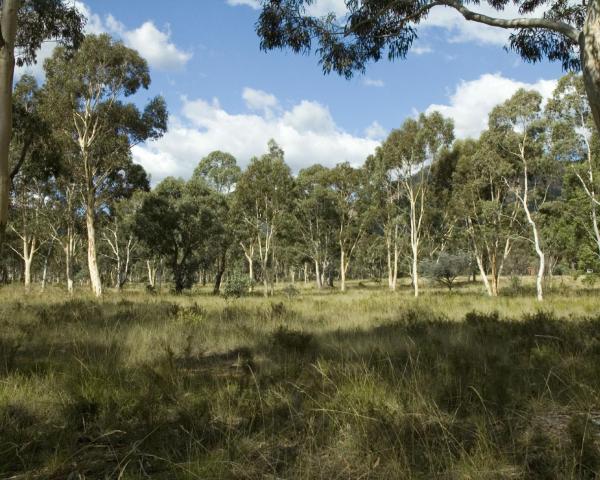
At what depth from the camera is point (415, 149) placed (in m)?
29.8

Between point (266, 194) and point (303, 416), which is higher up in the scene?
point (266, 194)

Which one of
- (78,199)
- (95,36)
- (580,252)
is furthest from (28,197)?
(580,252)

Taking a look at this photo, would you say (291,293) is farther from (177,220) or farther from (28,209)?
(28,209)

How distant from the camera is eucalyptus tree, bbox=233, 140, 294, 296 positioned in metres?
33.2

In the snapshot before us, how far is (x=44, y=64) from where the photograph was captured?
20344mm

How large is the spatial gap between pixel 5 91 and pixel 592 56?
5864 millimetres

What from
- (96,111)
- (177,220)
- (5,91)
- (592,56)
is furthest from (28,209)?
(592,56)

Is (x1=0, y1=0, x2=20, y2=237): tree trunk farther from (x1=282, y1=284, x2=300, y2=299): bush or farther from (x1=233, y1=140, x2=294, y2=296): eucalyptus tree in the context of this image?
(x1=233, y1=140, x2=294, y2=296): eucalyptus tree

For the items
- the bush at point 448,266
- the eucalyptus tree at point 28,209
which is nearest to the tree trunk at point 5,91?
the eucalyptus tree at point 28,209

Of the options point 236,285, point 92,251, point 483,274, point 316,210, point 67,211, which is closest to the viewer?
point 92,251

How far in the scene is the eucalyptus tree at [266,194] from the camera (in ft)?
109

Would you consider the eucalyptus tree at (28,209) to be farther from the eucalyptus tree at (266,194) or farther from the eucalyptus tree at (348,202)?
the eucalyptus tree at (348,202)

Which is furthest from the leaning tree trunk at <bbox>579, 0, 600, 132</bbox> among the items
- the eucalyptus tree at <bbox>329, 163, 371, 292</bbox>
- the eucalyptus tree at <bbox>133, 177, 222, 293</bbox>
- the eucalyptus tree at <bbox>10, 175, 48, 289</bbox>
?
the eucalyptus tree at <bbox>329, 163, 371, 292</bbox>

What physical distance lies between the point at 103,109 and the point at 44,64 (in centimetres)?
310
